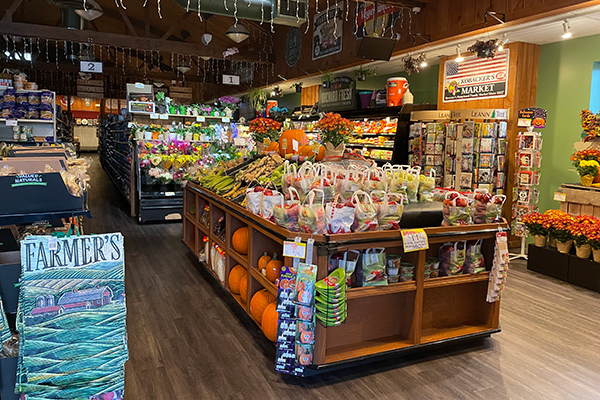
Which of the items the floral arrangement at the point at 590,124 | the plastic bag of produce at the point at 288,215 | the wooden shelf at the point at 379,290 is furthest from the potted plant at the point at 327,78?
the wooden shelf at the point at 379,290

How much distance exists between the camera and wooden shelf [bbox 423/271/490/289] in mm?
3146

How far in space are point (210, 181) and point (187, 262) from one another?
41.5 inches

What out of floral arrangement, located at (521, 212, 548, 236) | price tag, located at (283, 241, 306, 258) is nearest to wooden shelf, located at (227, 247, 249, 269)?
price tag, located at (283, 241, 306, 258)

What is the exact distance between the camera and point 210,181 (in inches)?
203

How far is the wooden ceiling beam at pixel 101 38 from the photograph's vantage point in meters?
10.4

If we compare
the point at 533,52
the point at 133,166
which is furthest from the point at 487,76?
the point at 133,166

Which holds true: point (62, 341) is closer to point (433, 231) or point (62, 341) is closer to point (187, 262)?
point (433, 231)

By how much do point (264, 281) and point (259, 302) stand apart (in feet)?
0.70

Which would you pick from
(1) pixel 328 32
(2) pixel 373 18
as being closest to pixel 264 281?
(2) pixel 373 18

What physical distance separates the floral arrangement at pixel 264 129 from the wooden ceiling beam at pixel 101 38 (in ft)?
24.2

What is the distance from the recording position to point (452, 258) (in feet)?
10.6

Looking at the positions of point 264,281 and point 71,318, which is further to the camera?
point 264,281

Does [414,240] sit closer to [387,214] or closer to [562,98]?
[387,214]

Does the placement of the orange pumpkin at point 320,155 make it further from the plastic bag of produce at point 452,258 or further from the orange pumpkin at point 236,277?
the plastic bag of produce at point 452,258
